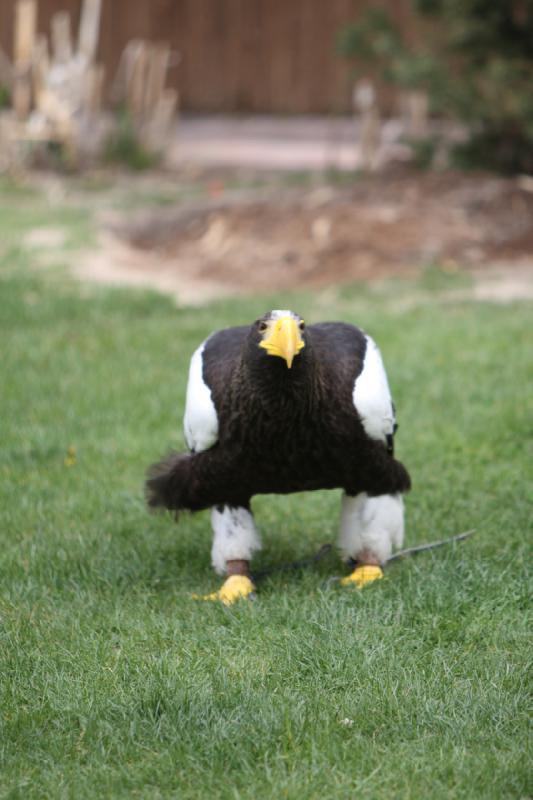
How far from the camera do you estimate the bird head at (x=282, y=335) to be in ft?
13.2

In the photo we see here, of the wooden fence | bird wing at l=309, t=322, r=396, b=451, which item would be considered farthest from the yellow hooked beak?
the wooden fence

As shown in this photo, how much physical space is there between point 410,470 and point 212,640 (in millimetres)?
2139

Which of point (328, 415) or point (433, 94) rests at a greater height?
point (433, 94)

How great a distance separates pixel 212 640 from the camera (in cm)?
416

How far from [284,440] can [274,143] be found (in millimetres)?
17262

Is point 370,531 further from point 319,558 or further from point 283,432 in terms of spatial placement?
point 283,432

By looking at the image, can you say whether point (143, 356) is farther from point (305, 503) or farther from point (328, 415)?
point (328, 415)

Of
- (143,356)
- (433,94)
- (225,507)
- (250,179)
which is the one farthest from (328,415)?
(250,179)

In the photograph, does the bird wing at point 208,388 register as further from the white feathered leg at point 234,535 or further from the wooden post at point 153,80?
the wooden post at point 153,80

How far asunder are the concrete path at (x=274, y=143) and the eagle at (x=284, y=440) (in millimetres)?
11735

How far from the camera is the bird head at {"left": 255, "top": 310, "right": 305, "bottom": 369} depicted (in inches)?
159

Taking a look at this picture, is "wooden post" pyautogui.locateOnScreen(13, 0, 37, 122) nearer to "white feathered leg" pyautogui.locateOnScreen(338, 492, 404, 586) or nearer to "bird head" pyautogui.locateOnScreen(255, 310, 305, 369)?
"white feathered leg" pyautogui.locateOnScreen(338, 492, 404, 586)

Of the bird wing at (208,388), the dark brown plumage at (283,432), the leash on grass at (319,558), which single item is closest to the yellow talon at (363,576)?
the leash on grass at (319,558)

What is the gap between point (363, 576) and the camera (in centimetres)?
472
